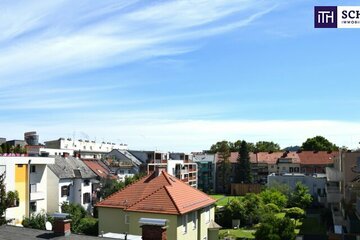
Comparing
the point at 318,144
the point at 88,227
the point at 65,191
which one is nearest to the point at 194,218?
the point at 88,227

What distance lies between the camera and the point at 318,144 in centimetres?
13625

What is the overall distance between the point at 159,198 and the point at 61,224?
44.7 ft

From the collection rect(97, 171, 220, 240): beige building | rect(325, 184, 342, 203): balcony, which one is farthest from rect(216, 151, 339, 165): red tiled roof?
rect(97, 171, 220, 240): beige building

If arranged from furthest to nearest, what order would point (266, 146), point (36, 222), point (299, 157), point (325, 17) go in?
point (266, 146), point (299, 157), point (36, 222), point (325, 17)

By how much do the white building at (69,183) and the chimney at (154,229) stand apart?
40.4 meters

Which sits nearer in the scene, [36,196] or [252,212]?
[36,196]

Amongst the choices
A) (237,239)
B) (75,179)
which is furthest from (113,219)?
(75,179)

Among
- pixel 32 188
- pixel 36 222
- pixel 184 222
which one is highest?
pixel 32 188

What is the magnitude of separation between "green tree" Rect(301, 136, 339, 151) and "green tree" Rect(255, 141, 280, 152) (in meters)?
20.9

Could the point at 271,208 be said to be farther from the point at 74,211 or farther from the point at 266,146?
the point at 266,146

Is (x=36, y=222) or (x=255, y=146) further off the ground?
(x=255, y=146)

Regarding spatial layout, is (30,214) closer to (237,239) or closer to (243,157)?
(237,239)

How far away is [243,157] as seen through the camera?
116062 millimetres

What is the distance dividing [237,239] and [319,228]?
14385 mm
